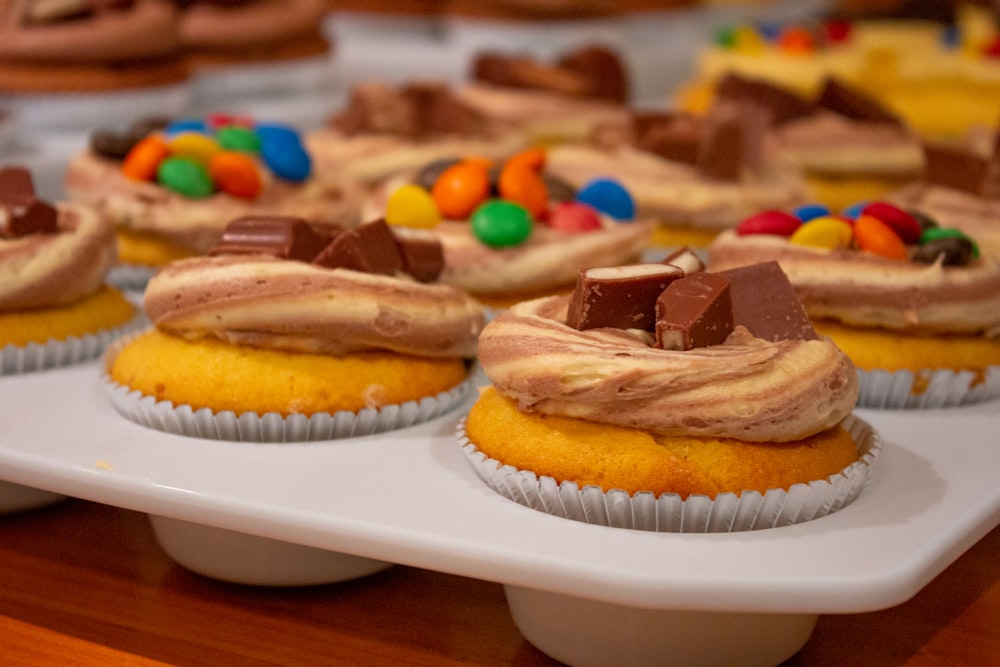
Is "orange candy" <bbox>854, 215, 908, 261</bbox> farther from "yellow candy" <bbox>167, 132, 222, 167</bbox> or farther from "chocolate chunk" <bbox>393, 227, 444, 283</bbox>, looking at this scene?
"yellow candy" <bbox>167, 132, 222, 167</bbox>

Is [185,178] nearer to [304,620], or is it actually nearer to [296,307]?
[296,307]

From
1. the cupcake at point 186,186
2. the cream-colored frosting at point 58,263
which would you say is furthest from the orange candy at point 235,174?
the cream-colored frosting at point 58,263

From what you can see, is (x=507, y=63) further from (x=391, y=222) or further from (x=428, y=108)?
(x=391, y=222)

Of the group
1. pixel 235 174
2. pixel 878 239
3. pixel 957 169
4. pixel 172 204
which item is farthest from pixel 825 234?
pixel 172 204

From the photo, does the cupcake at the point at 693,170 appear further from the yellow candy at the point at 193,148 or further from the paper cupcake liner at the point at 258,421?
the paper cupcake liner at the point at 258,421

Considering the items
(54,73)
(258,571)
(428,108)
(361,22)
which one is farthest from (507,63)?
(258,571)
